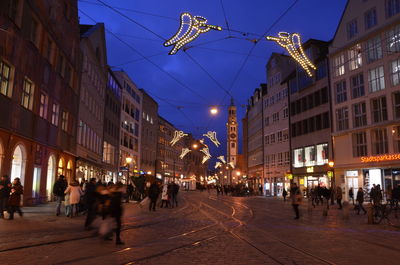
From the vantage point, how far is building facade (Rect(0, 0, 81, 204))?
65.8 feet

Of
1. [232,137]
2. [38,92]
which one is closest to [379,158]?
[38,92]

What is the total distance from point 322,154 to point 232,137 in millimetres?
77454

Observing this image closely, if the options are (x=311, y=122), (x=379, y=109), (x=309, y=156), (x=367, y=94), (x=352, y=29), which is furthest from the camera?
(x=309, y=156)

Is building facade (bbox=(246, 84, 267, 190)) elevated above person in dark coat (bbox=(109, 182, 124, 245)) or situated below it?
above

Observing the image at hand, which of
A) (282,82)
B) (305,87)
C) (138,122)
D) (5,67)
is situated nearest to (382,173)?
(305,87)

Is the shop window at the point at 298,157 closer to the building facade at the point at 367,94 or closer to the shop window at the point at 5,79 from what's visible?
the building facade at the point at 367,94

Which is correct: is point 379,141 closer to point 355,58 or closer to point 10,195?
point 355,58

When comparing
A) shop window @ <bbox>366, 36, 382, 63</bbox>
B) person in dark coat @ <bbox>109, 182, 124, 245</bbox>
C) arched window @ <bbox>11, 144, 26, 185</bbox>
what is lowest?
person in dark coat @ <bbox>109, 182, 124, 245</bbox>

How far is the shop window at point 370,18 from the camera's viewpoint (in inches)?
1559

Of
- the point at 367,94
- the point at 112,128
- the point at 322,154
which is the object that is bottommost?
the point at 322,154

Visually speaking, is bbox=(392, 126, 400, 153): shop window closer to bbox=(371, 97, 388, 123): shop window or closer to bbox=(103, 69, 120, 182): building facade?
bbox=(371, 97, 388, 123): shop window

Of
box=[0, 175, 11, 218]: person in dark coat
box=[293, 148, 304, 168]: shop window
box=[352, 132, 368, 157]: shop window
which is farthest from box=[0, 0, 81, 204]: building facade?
box=[293, 148, 304, 168]: shop window

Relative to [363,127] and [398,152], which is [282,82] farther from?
[398,152]

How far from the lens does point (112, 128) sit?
5512 cm
